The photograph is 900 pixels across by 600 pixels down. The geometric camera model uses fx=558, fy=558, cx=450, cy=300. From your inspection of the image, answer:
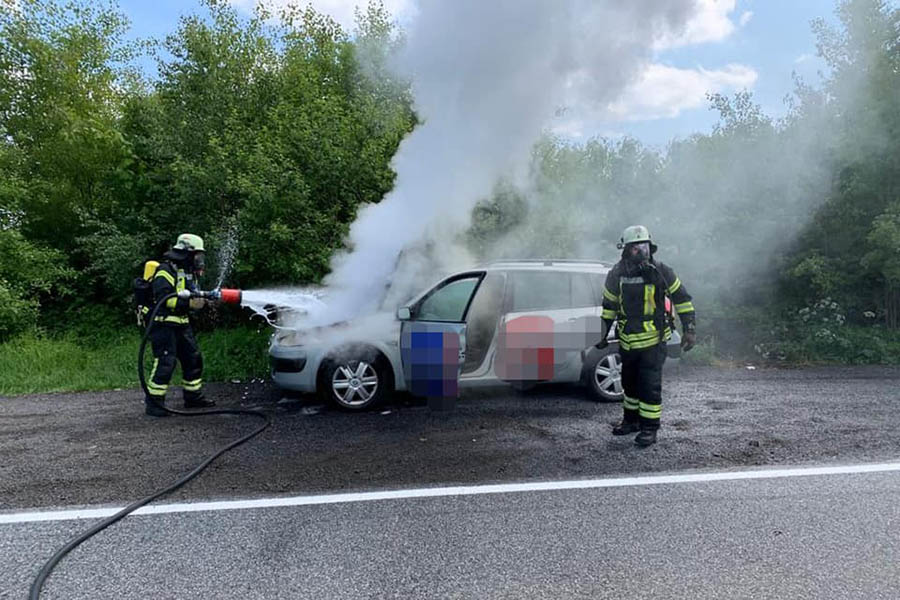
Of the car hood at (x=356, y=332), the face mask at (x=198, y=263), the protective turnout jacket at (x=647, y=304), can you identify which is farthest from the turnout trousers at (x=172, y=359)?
the protective turnout jacket at (x=647, y=304)

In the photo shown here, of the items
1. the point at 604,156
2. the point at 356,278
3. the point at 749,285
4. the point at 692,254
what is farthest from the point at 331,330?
the point at 749,285

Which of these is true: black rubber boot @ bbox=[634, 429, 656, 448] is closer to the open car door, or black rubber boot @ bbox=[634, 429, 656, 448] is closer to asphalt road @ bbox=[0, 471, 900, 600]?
asphalt road @ bbox=[0, 471, 900, 600]

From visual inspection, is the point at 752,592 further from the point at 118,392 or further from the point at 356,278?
the point at 118,392

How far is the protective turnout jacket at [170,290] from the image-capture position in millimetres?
5699

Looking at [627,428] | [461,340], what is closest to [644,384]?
[627,428]

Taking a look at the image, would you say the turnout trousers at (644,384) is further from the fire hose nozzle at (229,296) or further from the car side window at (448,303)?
the fire hose nozzle at (229,296)

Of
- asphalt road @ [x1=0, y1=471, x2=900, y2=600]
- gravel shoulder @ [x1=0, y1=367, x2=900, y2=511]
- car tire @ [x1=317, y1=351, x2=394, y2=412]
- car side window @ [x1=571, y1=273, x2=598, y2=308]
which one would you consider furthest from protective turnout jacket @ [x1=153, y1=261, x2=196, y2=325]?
car side window @ [x1=571, y1=273, x2=598, y2=308]

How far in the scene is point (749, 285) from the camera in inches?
368

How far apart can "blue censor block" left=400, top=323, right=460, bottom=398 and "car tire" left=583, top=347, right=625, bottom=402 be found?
56.0 inches

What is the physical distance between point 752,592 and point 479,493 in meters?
1.60

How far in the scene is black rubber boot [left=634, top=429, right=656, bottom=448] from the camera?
14.6 feet

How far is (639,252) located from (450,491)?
8.12ft

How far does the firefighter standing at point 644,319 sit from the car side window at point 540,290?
1.00 m

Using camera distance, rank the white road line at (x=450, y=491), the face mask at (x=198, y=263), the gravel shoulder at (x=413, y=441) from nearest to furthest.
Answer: the white road line at (x=450, y=491) < the gravel shoulder at (x=413, y=441) < the face mask at (x=198, y=263)
